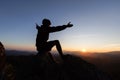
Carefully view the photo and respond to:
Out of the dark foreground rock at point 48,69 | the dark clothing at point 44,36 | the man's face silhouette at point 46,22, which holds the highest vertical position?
the man's face silhouette at point 46,22

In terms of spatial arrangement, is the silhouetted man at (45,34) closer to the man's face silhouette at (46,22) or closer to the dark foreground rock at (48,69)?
the man's face silhouette at (46,22)

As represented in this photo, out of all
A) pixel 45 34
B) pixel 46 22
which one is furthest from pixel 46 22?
pixel 45 34

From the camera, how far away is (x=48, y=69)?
1463 centimetres

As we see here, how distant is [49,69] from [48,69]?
64mm

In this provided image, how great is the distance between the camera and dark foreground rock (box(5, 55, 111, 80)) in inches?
561

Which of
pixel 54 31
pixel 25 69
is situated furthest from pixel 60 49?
pixel 25 69

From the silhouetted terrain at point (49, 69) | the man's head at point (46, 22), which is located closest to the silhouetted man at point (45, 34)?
the man's head at point (46, 22)

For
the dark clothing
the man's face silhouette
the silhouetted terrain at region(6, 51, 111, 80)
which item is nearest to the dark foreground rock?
the silhouetted terrain at region(6, 51, 111, 80)

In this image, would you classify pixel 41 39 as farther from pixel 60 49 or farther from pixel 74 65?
pixel 74 65

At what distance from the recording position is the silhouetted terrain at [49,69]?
14.3 metres

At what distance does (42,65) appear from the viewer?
14.9 meters

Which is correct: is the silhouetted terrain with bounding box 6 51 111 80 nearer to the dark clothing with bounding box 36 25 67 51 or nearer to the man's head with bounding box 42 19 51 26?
the dark clothing with bounding box 36 25 67 51

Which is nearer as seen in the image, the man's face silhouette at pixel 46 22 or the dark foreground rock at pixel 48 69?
the dark foreground rock at pixel 48 69

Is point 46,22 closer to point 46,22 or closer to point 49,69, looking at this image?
point 46,22
